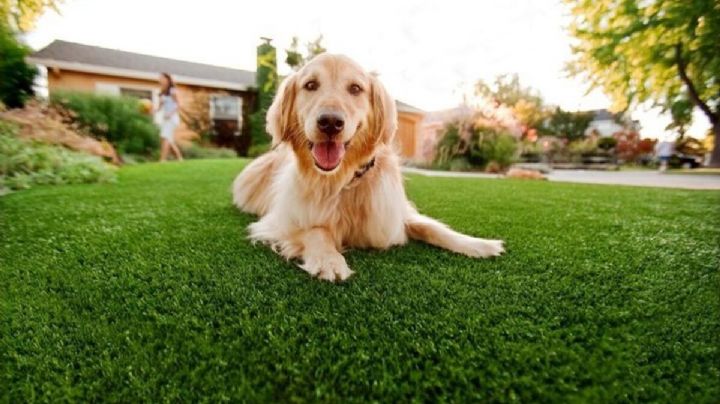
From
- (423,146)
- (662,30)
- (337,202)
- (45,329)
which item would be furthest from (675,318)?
(423,146)

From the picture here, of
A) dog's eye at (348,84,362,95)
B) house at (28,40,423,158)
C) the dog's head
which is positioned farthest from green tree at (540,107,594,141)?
house at (28,40,423,158)

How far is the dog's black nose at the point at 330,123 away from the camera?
1703 millimetres

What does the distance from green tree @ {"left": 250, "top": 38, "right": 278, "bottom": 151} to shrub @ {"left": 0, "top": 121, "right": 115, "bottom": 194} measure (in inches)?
349

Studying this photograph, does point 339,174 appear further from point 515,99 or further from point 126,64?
point 126,64

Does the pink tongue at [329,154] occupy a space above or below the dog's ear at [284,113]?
below

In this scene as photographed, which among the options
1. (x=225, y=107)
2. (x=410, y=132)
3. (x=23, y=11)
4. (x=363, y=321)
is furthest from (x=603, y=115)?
(x=225, y=107)

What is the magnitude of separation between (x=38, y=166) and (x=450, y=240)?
4.80 metres

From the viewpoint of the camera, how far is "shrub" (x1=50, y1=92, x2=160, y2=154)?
7609 millimetres

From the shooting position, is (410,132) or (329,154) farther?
(410,132)

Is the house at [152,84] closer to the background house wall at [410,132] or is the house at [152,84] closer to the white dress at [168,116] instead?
the background house wall at [410,132]

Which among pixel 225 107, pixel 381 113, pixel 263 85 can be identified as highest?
pixel 263 85

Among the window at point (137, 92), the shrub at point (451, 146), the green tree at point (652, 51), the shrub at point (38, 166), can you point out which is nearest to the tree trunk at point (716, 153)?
the green tree at point (652, 51)

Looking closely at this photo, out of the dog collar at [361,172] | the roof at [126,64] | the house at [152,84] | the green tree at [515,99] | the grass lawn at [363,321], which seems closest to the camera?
the grass lawn at [363,321]

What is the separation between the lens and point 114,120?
27.6ft
